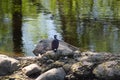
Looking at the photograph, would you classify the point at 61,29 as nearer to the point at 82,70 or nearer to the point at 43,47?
the point at 43,47

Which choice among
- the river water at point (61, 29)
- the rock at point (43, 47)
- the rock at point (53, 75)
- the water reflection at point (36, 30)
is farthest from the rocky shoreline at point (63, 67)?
the water reflection at point (36, 30)

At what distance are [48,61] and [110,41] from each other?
16.9 ft

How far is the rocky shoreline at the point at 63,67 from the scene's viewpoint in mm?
9281

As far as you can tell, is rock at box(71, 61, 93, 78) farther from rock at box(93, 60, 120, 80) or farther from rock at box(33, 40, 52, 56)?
rock at box(33, 40, 52, 56)

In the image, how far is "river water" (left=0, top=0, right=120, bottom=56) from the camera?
1381cm

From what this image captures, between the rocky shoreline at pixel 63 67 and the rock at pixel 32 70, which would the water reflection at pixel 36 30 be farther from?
the rock at pixel 32 70

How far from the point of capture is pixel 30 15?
20.7 meters

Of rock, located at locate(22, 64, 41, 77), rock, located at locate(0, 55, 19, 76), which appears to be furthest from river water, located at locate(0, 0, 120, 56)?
rock, located at locate(22, 64, 41, 77)

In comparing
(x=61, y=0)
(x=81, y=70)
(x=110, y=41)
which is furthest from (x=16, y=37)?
(x=61, y=0)

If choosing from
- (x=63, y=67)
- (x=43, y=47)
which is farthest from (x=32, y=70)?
(x=43, y=47)

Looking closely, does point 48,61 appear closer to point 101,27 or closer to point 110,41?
point 110,41

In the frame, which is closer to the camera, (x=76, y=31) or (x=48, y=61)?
(x=48, y=61)

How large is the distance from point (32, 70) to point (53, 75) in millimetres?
631

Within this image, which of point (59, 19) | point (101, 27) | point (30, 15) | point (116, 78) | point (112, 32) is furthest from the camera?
point (30, 15)
